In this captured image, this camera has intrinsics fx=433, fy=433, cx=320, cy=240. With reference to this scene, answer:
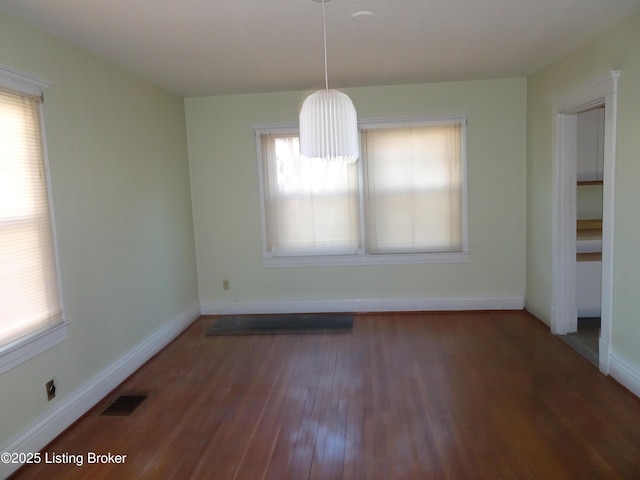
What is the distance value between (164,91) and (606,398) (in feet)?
15.0

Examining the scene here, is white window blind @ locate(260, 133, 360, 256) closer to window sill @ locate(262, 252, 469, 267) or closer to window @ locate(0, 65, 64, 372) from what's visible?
window sill @ locate(262, 252, 469, 267)

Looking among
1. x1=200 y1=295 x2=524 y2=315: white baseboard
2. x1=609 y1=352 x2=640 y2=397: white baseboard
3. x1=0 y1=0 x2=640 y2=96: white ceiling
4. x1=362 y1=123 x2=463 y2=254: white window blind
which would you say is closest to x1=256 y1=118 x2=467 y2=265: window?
x1=362 y1=123 x2=463 y2=254: white window blind

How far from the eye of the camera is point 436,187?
4.74m

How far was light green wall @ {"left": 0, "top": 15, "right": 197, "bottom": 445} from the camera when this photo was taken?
2626 mm

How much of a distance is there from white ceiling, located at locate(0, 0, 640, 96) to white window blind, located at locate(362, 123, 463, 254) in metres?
0.72

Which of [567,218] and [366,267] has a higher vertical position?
[567,218]

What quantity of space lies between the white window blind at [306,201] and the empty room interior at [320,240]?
2 centimetres

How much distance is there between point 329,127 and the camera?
2.10 m

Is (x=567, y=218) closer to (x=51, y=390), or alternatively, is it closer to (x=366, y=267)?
(x=366, y=267)

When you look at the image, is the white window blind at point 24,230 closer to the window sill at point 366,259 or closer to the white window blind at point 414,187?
the window sill at point 366,259

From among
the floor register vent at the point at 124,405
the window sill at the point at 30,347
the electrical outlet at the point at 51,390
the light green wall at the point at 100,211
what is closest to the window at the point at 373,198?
the light green wall at the point at 100,211

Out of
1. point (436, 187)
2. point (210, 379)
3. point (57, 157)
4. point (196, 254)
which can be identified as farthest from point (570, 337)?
point (57, 157)

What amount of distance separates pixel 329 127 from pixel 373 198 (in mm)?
2771

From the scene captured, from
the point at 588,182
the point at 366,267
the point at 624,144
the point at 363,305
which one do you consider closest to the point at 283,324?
the point at 363,305
